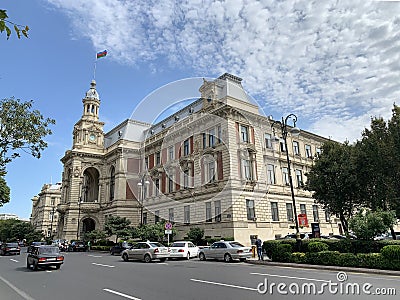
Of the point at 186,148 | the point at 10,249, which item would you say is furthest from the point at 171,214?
the point at 10,249

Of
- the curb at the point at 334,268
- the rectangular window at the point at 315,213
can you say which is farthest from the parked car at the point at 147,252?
the rectangular window at the point at 315,213

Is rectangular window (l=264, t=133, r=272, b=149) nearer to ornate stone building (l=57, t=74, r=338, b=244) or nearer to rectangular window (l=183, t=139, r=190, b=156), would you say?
ornate stone building (l=57, t=74, r=338, b=244)

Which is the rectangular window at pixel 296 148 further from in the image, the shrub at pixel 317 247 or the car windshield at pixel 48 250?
the car windshield at pixel 48 250

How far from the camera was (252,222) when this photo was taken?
34.5 metres

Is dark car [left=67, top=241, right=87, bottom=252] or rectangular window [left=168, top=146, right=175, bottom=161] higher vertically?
rectangular window [left=168, top=146, right=175, bottom=161]

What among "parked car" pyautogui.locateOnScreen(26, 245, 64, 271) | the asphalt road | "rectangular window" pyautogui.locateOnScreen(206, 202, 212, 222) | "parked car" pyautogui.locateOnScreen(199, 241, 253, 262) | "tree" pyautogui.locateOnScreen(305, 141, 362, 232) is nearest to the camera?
the asphalt road

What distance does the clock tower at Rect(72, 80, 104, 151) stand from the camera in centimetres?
6353

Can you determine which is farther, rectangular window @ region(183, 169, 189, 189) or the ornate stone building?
rectangular window @ region(183, 169, 189, 189)

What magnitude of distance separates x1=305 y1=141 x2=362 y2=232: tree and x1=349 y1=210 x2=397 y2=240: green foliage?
896 cm

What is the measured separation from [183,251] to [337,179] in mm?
15266

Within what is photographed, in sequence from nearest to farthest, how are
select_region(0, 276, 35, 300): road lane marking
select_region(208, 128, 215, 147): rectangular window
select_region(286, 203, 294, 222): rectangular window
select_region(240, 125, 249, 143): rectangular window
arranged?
select_region(0, 276, 35, 300): road lane marking < select_region(240, 125, 249, 143): rectangular window < select_region(208, 128, 215, 147): rectangular window < select_region(286, 203, 294, 222): rectangular window

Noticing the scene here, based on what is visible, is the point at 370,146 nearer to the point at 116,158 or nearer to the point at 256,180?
the point at 256,180

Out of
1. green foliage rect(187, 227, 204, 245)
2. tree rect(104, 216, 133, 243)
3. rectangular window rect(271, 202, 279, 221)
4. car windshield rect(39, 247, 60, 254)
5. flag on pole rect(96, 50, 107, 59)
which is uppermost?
flag on pole rect(96, 50, 107, 59)

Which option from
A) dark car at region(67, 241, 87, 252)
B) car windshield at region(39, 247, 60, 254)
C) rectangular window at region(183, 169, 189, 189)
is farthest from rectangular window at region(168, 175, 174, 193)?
car windshield at region(39, 247, 60, 254)
